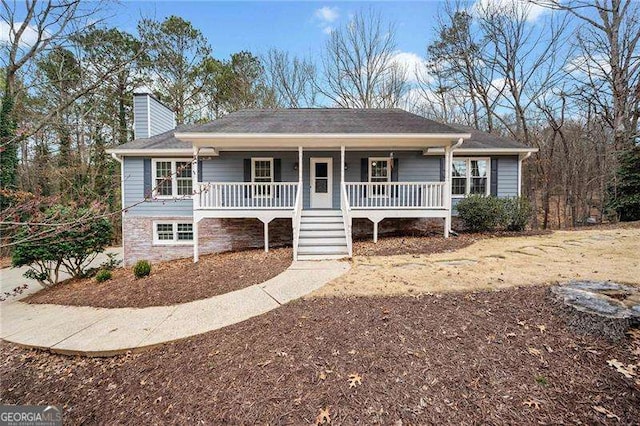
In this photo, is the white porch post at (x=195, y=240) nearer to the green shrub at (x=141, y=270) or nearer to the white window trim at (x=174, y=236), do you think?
the green shrub at (x=141, y=270)

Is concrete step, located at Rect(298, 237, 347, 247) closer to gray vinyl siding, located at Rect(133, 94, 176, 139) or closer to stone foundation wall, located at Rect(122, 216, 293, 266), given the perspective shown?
stone foundation wall, located at Rect(122, 216, 293, 266)

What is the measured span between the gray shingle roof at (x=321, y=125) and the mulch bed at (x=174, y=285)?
3.88 meters

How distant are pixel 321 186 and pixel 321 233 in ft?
9.61

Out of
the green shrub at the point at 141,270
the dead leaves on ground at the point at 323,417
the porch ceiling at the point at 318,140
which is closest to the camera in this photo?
the dead leaves on ground at the point at 323,417

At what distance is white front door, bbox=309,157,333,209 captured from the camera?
10.8 meters

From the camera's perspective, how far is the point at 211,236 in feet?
35.5

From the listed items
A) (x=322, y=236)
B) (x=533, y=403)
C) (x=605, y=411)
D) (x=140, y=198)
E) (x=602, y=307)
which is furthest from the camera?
(x=140, y=198)

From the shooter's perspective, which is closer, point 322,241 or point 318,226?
point 322,241

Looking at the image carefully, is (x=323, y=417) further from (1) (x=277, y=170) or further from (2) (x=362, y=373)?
(1) (x=277, y=170)

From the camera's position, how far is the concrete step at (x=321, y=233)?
8375 mm

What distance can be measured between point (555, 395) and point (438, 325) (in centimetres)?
126

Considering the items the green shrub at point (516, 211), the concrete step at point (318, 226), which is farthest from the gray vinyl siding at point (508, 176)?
the concrete step at point (318, 226)

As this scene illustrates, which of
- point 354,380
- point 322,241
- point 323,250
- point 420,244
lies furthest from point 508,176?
point 354,380

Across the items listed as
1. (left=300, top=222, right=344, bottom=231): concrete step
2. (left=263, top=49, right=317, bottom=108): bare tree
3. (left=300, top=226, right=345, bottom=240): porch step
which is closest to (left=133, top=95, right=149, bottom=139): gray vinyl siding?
(left=300, top=222, right=344, bottom=231): concrete step
